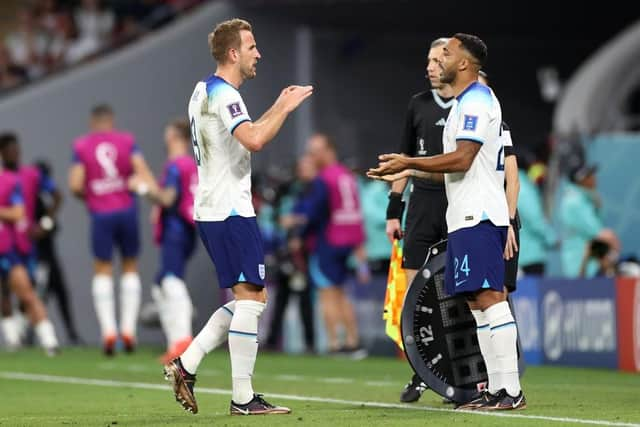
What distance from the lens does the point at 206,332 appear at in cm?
951

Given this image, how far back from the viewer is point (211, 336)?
948cm

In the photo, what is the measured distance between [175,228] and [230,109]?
263 inches

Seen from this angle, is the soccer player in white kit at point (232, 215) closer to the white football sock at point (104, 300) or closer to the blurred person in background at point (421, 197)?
the blurred person in background at point (421, 197)

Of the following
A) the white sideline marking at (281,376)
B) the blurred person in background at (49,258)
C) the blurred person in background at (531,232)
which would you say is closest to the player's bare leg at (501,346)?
the white sideline marking at (281,376)

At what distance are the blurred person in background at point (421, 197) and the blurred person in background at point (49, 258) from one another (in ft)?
35.5

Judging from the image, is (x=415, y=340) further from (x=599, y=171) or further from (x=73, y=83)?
(x=73, y=83)

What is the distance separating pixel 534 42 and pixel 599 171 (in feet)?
24.6

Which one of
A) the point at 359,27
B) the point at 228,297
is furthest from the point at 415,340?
the point at 359,27

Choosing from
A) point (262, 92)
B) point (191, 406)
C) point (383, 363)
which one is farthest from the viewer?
point (262, 92)

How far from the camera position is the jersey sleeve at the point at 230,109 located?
353 inches

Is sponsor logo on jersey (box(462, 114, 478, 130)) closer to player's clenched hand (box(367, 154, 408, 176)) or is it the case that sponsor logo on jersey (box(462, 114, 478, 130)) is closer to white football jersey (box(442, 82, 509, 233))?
white football jersey (box(442, 82, 509, 233))

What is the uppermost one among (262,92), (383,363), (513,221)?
(262,92)

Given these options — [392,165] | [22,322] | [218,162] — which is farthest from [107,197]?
[392,165]

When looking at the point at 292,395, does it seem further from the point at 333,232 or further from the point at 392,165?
the point at 333,232
